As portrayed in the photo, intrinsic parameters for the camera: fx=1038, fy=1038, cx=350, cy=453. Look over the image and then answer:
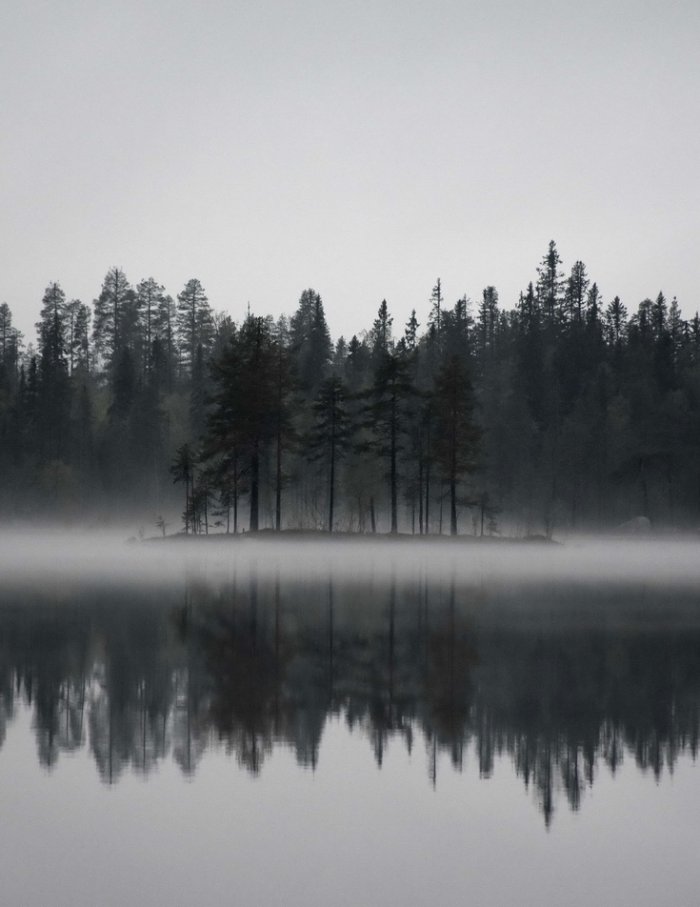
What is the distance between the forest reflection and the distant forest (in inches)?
2026

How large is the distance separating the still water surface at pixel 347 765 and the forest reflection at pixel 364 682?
0.21 feet

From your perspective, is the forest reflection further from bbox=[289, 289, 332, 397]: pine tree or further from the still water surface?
bbox=[289, 289, 332, 397]: pine tree

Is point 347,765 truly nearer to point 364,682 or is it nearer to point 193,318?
point 364,682

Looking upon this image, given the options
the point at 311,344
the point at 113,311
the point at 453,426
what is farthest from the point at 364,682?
the point at 113,311

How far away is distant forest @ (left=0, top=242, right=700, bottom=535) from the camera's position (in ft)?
310

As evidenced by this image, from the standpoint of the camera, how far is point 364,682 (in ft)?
54.0

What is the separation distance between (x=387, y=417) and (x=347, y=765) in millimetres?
67222

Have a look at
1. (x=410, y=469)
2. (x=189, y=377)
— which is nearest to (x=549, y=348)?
(x=410, y=469)

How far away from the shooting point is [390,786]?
10.8 metres

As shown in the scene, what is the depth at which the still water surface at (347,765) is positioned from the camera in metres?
8.16

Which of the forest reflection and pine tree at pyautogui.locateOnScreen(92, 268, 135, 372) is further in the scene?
pine tree at pyautogui.locateOnScreen(92, 268, 135, 372)

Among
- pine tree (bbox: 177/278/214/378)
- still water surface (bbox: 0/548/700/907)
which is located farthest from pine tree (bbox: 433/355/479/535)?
pine tree (bbox: 177/278/214/378)

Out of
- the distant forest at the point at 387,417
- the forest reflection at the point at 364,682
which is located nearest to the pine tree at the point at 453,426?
the distant forest at the point at 387,417

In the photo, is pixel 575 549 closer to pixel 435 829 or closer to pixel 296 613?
pixel 296 613
